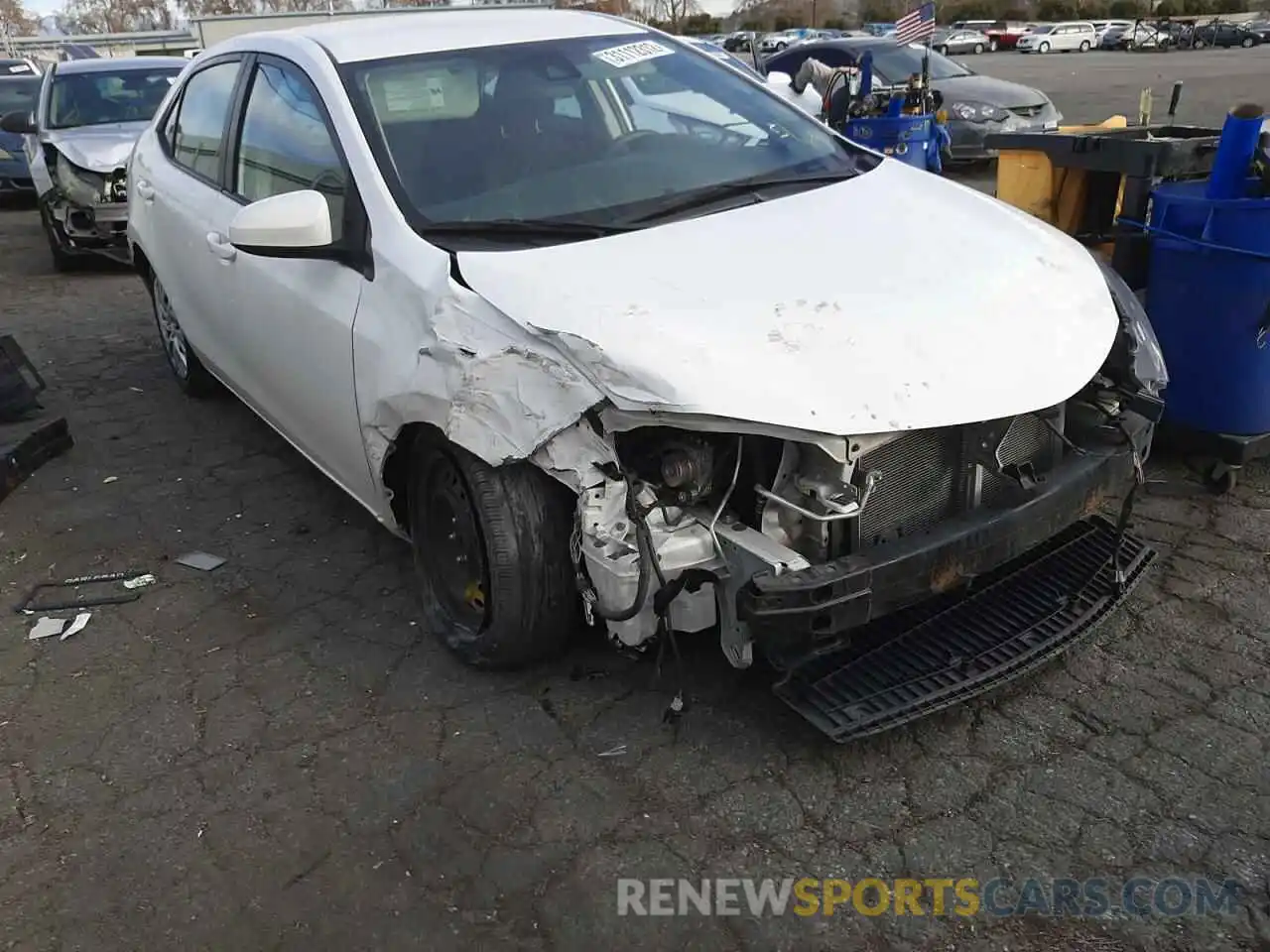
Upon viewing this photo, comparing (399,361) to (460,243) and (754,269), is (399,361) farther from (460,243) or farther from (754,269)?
(754,269)

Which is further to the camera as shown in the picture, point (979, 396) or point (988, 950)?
point (979, 396)

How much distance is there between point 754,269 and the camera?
2.75m

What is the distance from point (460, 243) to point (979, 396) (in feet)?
4.74

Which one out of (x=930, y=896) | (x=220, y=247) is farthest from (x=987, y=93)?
(x=930, y=896)

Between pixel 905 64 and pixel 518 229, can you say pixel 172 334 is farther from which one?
pixel 905 64

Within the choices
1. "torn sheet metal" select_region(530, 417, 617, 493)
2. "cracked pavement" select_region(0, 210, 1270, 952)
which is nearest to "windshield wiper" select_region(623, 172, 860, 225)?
"torn sheet metal" select_region(530, 417, 617, 493)

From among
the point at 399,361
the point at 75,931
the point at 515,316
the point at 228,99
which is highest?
the point at 228,99

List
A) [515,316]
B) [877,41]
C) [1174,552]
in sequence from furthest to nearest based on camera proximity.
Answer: [877,41] < [1174,552] < [515,316]

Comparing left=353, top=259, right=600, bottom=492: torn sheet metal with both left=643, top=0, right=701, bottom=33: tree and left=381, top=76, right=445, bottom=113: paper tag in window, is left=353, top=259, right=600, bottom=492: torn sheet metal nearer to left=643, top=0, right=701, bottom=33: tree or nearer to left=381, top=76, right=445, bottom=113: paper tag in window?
left=381, top=76, right=445, bottom=113: paper tag in window

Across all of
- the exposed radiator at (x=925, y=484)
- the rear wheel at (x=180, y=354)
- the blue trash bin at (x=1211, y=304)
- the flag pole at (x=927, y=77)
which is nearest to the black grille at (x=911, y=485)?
the exposed radiator at (x=925, y=484)

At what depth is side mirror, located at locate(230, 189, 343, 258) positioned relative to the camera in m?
3.07

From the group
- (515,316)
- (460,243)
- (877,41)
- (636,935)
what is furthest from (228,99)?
(877,41)

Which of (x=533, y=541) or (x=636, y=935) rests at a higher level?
(x=533, y=541)

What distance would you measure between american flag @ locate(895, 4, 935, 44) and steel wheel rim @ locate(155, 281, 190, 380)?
8.34 meters
